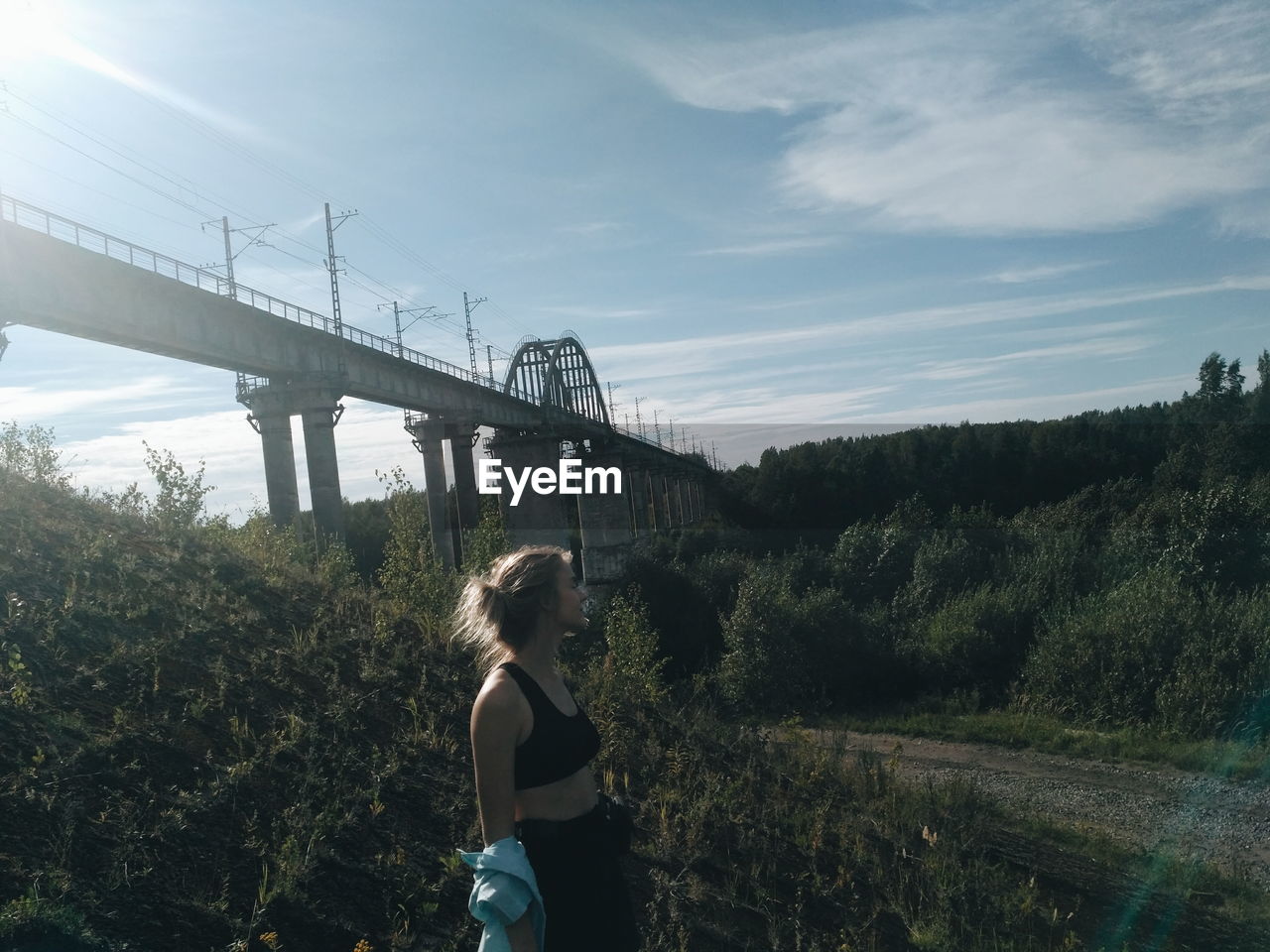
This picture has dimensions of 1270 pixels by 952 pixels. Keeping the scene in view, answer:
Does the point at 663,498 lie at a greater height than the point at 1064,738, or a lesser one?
greater

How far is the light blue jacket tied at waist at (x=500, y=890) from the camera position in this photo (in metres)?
2.60

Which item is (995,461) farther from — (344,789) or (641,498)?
(344,789)

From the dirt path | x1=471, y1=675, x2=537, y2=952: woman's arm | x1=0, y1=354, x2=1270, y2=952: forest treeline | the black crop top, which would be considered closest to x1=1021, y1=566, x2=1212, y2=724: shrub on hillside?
x1=0, y1=354, x2=1270, y2=952: forest treeline

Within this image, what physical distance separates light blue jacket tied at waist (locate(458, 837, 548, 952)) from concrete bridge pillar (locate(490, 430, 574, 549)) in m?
36.1

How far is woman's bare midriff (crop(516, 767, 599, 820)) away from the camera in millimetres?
2830

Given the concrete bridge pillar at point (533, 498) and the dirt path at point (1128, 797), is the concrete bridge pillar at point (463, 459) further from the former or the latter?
the dirt path at point (1128, 797)

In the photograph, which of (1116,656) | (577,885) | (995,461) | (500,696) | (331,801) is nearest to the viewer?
(500,696)

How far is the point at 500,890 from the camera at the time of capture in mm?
2602

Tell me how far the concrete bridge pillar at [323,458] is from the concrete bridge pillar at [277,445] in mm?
560

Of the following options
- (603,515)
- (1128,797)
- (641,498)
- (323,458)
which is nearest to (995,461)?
(641,498)

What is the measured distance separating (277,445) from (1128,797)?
25250 millimetres

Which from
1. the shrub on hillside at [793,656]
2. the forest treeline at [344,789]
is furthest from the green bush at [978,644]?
the forest treeline at [344,789]

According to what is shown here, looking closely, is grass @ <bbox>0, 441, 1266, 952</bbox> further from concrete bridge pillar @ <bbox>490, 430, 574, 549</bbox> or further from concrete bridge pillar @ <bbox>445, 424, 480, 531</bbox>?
concrete bridge pillar @ <bbox>445, 424, 480, 531</bbox>

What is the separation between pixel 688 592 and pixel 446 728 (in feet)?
87.9
